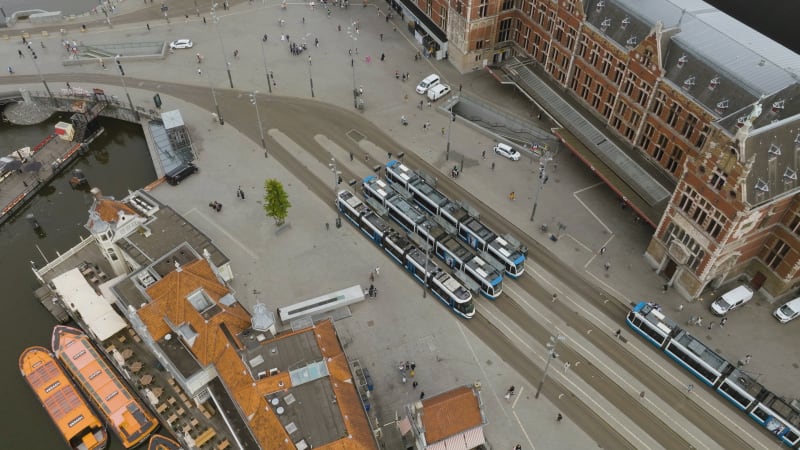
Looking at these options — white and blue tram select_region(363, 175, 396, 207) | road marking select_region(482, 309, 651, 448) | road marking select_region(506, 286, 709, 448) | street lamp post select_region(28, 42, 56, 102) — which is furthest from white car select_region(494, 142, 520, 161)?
street lamp post select_region(28, 42, 56, 102)

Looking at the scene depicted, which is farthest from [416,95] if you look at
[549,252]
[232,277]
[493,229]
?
[232,277]

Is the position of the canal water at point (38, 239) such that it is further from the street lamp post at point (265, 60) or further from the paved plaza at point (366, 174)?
the street lamp post at point (265, 60)

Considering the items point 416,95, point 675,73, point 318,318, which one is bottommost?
point 318,318

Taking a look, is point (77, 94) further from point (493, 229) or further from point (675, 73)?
point (675, 73)

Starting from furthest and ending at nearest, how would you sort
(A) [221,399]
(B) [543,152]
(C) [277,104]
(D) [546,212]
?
(C) [277,104] → (B) [543,152] → (D) [546,212] → (A) [221,399]

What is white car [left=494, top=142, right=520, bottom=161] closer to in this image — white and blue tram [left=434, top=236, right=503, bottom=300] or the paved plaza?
the paved plaza

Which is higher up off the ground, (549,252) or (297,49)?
(297,49)

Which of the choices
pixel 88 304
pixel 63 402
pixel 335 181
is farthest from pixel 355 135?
pixel 63 402
